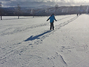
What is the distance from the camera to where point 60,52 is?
4.27 meters

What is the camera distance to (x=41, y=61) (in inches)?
138

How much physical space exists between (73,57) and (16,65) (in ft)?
6.87

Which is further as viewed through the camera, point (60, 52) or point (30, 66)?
point (60, 52)

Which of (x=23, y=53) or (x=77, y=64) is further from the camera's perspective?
(x=23, y=53)

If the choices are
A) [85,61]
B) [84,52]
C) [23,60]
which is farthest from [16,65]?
[84,52]

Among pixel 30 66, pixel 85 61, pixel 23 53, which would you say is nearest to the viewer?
pixel 30 66

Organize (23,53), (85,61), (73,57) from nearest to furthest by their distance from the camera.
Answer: (85,61)
(73,57)
(23,53)

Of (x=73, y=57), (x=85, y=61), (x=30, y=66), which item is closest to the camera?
(x=30, y=66)

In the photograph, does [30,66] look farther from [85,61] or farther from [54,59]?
[85,61]

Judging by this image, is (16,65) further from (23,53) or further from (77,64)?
(77,64)

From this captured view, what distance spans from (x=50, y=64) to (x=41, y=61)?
369 mm

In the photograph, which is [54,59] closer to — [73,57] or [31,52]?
[73,57]

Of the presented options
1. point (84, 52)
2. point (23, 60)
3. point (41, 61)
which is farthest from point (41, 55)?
point (84, 52)

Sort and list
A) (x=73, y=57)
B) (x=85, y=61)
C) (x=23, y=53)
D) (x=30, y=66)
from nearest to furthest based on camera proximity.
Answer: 1. (x=30, y=66)
2. (x=85, y=61)
3. (x=73, y=57)
4. (x=23, y=53)
